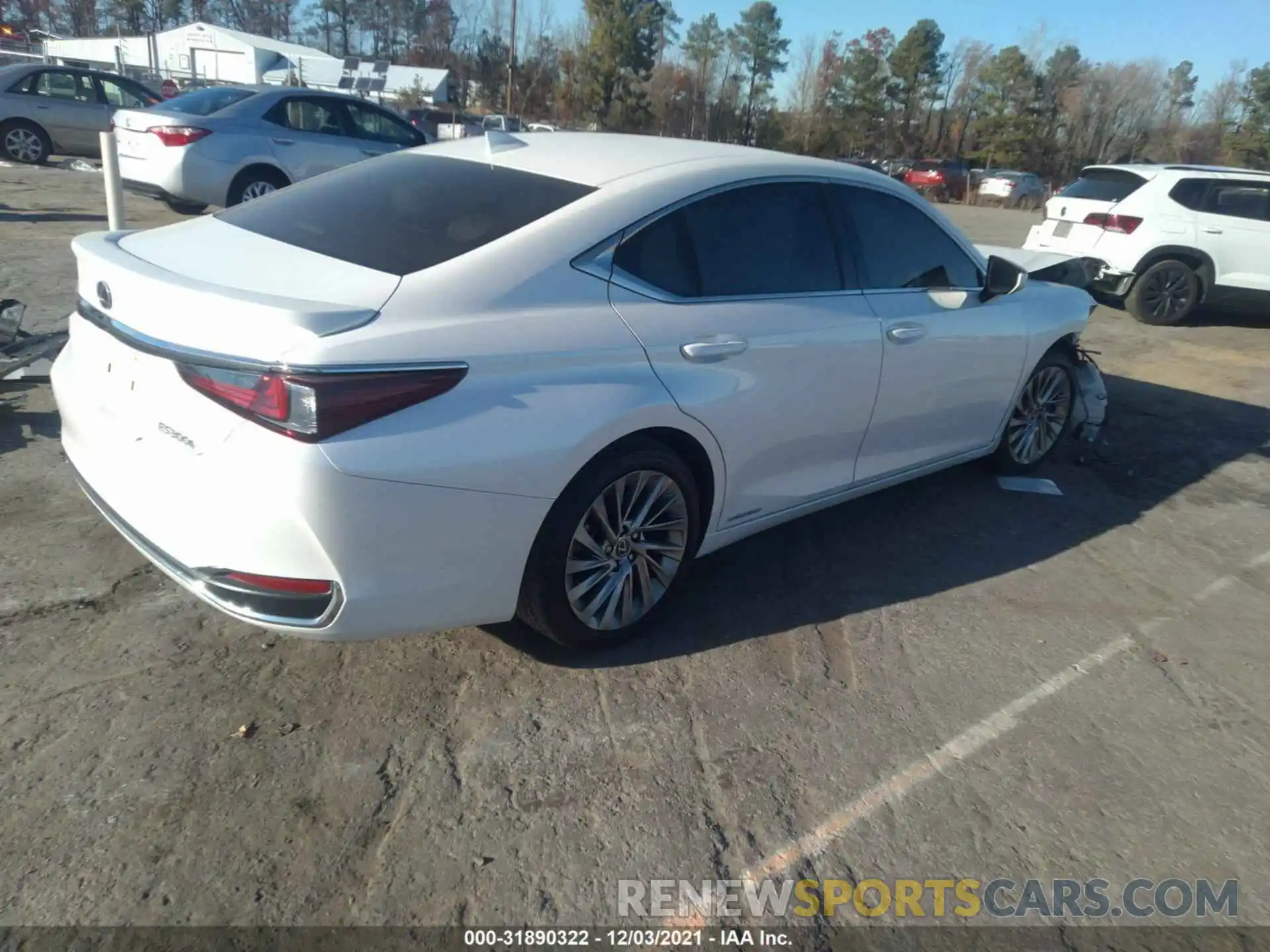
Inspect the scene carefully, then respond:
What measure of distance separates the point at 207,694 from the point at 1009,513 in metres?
3.89

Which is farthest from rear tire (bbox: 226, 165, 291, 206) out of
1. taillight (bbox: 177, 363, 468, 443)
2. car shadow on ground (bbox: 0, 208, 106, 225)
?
taillight (bbox: 177, 363, 468, 443)

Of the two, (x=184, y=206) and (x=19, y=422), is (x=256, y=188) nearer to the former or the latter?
(x=184, y=206)

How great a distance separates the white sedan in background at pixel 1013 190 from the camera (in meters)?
35.8

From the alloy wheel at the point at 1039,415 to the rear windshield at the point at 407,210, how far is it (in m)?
3.06

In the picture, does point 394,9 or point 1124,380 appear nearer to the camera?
point 1124,380

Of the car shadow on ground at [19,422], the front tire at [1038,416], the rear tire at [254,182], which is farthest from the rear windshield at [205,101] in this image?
the front tire at [1038,416]

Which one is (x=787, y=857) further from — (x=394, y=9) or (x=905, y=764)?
(x=394, y=9)

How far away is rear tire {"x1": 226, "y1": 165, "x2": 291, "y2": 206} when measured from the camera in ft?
34.8

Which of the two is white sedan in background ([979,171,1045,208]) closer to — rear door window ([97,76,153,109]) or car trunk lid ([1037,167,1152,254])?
car trunk lid ([1037,167,1152,254])

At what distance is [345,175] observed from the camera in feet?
12.6

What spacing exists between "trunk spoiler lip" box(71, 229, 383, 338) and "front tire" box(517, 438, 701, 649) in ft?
2.71

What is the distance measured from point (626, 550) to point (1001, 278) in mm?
2517

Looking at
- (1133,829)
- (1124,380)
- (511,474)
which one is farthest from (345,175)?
(1124,380)

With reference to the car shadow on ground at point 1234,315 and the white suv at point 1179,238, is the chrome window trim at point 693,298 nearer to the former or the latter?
the white suv at point 1179,238
